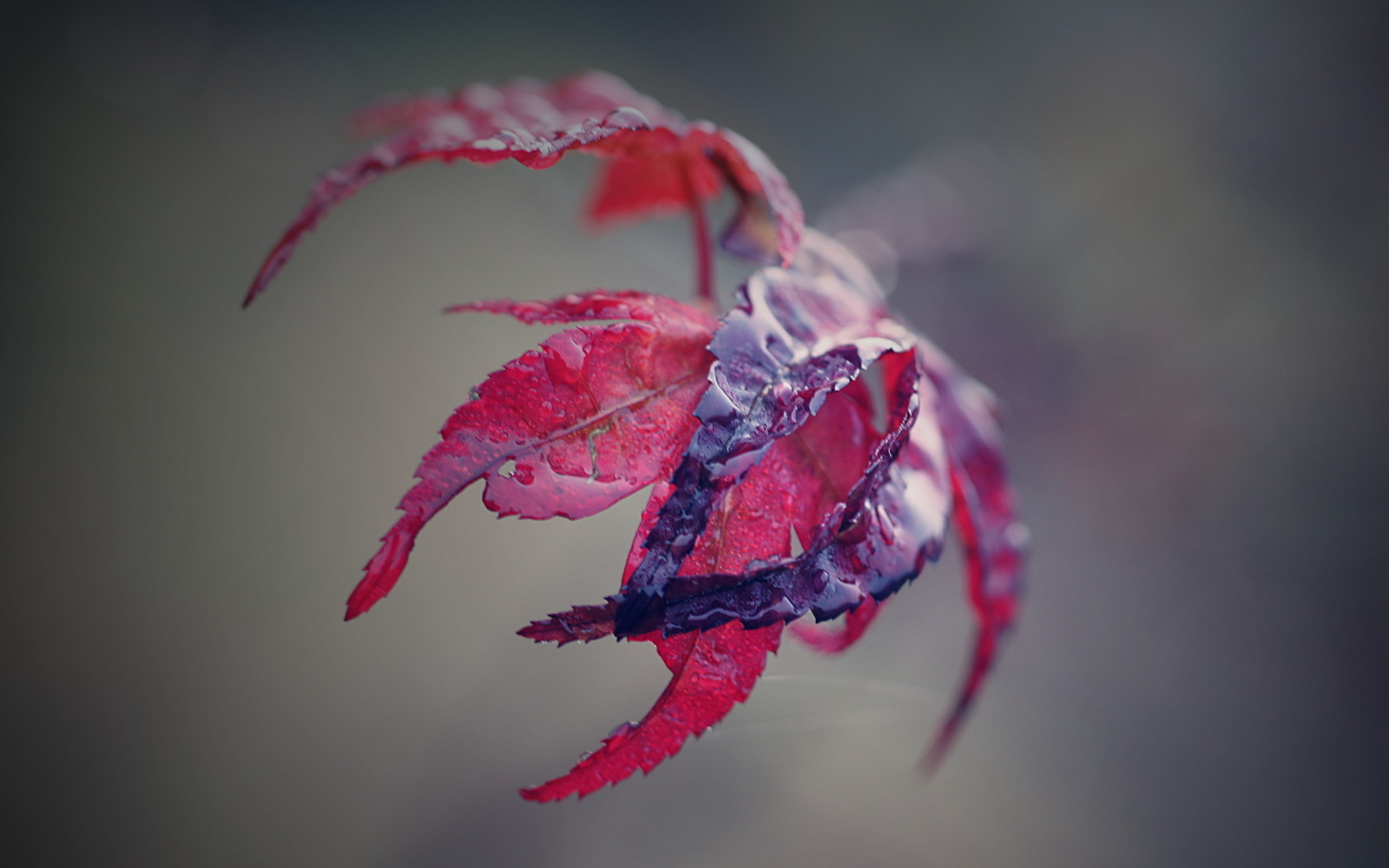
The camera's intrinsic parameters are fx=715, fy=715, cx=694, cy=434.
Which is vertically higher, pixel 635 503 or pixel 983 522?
pixel 983 522

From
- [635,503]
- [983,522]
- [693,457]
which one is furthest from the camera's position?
[635,503]

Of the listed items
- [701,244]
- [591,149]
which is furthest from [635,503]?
[591,149]

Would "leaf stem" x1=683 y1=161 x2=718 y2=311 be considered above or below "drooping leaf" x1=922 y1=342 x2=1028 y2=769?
above

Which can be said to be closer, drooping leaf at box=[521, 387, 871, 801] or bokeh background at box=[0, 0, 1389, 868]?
drooping leaf at box=[521, 387, 871, 801]

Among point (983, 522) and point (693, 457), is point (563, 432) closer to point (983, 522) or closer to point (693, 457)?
point (693, 457)

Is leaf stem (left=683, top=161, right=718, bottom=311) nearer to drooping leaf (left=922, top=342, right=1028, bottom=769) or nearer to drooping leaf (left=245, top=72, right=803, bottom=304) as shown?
drooping leaf (left=245, top=72, right=803, bottom=304)

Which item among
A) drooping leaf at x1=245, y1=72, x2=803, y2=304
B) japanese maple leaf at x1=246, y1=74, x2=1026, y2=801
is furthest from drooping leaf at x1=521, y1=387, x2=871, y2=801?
drooping leaf at x1=245, y1=72, x2=803, y2=304

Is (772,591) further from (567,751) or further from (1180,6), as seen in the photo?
(1180,6)
